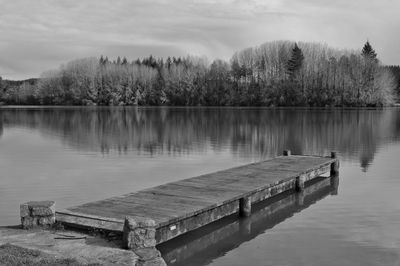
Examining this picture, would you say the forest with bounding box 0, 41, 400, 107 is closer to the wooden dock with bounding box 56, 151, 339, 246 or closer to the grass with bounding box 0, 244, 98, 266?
the wooden dock with bounding box 56, 151, 339, 246

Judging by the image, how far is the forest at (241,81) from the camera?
116m

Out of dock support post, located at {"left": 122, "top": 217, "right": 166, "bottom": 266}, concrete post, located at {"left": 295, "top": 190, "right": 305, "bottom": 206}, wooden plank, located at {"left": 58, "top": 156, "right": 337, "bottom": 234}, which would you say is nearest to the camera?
dock support post, located at {"left": 122, "top": 217, "right": 166, "bottom": 266}

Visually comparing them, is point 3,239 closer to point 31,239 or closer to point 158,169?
point 31,239

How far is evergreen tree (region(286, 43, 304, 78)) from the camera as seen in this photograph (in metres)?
125

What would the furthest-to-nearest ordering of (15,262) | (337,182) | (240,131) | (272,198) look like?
(240,131)
(337,182)
(272,198)
(15,262)

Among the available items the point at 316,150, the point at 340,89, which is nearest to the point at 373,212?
the point at 316,150

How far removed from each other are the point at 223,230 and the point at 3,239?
625 cm

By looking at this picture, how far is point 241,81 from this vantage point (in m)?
135

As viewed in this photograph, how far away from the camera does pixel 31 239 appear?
10.2 meters

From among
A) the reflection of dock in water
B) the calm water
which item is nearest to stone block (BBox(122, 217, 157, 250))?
the reflection of dock in water

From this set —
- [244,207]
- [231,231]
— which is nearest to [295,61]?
[244,207]

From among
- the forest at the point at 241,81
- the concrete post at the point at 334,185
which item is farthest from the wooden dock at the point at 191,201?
the forest at the point at 241,81

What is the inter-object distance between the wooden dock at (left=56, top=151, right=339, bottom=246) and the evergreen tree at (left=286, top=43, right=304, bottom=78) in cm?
10765

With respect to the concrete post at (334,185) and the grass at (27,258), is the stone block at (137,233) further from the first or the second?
the concrete post at (334,185)
